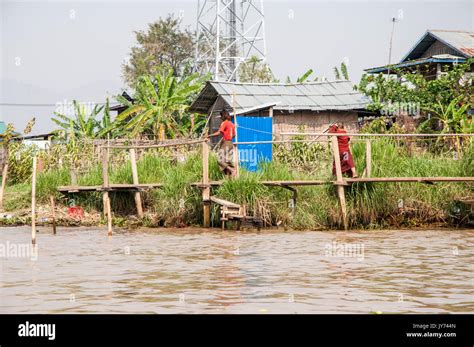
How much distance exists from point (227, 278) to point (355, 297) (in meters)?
1.86

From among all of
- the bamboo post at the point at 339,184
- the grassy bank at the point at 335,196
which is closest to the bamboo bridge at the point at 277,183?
the bamboo post at the point at 339,184

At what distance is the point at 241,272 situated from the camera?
33.0 feet

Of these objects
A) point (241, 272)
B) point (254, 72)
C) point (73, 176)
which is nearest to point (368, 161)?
point (241, 272)

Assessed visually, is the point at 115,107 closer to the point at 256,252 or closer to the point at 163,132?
the point at 163,132

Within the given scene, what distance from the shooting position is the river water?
787cm

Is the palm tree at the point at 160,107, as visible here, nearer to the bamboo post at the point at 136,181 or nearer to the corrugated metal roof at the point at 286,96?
the corrugated metal roof at the point at 286,96

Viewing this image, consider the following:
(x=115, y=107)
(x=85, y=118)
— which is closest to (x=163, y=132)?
(x=85, y=118)

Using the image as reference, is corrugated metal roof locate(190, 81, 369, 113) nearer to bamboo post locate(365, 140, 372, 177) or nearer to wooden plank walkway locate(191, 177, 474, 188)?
bamboo post locate(365, 140, 372, 177)

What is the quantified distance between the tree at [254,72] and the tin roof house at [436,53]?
991cm

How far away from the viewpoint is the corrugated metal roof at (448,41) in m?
27.0

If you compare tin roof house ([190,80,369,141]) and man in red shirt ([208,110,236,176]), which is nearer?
man in red shirt ([208,110,236,176])

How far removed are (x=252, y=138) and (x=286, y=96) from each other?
5.62 m

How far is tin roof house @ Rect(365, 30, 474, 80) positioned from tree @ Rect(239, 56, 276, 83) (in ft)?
32.5

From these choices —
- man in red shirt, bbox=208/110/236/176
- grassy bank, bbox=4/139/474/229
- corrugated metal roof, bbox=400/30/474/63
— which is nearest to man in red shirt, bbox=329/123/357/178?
grassy bank, bbox=4/139/474/229
